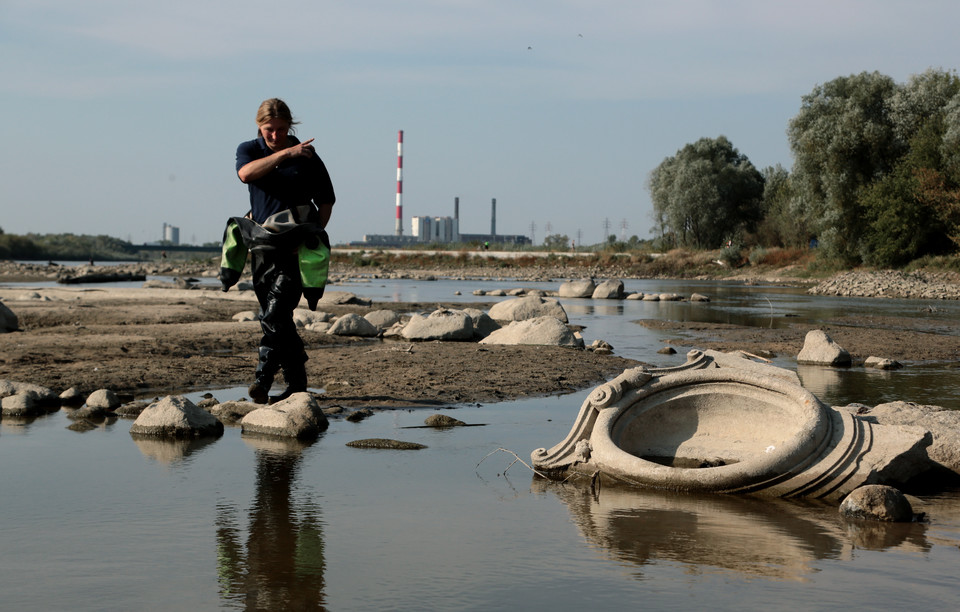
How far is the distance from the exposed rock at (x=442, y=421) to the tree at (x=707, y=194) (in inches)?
2826

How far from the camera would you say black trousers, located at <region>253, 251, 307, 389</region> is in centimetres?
745

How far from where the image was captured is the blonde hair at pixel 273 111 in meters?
7.35

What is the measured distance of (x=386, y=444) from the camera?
714cm

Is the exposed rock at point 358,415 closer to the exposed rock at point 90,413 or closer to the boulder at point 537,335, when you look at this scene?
the exposed rock at point 90,413

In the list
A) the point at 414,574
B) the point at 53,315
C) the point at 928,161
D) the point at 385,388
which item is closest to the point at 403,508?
the point at 414,574

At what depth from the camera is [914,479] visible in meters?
6.09

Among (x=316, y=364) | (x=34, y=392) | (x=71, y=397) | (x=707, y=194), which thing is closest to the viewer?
(x=34, y=392)

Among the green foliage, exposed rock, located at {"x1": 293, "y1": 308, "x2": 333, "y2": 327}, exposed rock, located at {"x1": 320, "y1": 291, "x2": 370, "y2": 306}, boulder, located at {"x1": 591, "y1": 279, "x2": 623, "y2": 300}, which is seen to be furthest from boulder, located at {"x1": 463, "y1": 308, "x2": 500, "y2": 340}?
the green foliage

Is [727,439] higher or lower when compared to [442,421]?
higher

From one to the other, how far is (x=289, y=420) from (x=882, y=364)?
955cm

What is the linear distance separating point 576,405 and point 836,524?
4389 millimetres

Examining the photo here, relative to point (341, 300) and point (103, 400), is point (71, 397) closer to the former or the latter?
point (103, 400)

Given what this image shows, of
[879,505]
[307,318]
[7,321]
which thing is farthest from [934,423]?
[7,321]

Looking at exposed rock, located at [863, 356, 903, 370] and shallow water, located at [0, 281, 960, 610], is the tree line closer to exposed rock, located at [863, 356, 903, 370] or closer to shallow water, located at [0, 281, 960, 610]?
exposed rock, located at [863, 356, 903, 370]
